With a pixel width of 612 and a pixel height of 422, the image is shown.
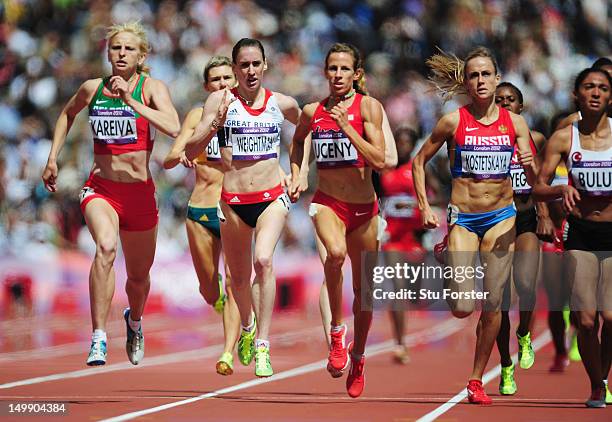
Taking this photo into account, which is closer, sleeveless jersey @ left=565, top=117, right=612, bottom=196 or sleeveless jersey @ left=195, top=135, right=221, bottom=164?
sleeveless jersey @ left=565, top=117, right=612, bottom=196

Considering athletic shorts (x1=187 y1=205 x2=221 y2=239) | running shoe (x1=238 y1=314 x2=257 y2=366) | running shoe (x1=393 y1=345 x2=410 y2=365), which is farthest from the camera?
running shoe (x1=393 y1=345 x2=410 y2=365)

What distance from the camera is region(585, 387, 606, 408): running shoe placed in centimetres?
966

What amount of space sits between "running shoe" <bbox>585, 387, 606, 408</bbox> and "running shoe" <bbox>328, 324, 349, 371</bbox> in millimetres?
1848

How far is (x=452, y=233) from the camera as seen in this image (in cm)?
1009

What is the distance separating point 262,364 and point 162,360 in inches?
187

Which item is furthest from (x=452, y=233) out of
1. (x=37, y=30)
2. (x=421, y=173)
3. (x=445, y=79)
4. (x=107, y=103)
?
(x=37, y=30)

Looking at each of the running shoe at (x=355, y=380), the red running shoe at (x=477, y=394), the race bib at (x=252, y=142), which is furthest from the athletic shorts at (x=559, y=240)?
the race bib at (x=252, y=142)

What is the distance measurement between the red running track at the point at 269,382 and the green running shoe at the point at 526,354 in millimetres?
203

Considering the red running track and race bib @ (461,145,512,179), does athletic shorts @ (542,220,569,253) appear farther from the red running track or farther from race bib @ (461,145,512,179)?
the red running track

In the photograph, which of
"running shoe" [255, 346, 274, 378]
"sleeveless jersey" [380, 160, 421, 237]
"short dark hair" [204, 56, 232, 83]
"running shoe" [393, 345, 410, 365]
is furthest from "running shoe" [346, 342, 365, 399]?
"sleeveless jersey" [380, 160, 421, 237]

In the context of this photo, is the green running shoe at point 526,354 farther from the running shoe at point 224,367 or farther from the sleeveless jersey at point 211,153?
the sleeveless jersey at point 211,153

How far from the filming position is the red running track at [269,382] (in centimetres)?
931

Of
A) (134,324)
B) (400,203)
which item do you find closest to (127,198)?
(134,324)

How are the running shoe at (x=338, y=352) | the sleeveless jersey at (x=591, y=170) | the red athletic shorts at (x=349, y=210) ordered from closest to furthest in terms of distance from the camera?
the sleeveless jersey at (x=591, y=170)
the red athletic shorts at (x=349, y=210)
the running shoe at (x=338, y=352)
